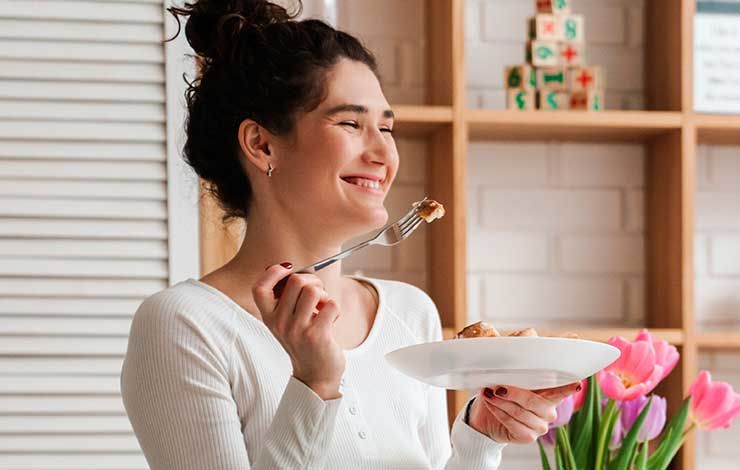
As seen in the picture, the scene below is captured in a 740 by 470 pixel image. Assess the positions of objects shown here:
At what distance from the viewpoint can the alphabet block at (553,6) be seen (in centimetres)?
232

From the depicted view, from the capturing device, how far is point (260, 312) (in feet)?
4.22

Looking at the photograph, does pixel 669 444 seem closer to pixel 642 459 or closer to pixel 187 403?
pixel 642 459

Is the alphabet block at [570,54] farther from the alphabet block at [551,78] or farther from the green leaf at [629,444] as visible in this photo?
the green leaf at [629,444]

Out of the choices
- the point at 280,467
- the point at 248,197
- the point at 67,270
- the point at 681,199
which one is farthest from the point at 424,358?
the point at 681,199

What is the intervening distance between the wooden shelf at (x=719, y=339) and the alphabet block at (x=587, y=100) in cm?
51

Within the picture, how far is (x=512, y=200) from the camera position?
2.50 m

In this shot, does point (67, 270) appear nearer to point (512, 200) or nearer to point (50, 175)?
point (50, 175)

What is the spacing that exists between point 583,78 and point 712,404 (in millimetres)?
725

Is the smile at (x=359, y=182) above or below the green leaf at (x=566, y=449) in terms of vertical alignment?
above

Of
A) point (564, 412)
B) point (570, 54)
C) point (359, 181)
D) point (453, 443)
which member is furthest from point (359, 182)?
point (570, 54)

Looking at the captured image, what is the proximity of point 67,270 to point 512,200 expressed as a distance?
98 cm

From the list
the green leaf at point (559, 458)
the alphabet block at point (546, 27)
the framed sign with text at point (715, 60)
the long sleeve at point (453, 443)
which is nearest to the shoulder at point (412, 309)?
the long sleeve at point (453, 443)

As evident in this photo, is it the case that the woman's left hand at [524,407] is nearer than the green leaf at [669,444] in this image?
Yes

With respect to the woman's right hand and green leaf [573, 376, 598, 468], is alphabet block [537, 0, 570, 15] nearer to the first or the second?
green leaf [573, 376, 598, 468]
